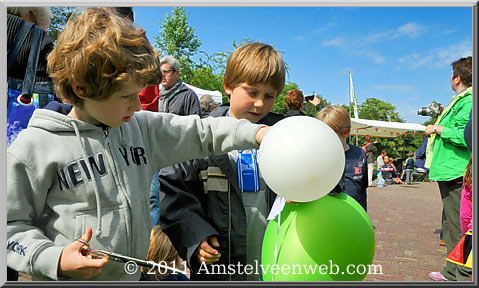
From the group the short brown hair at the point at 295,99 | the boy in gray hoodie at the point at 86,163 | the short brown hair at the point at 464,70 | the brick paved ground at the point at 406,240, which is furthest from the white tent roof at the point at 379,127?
the boy in gray hoodie at the point at 86,163

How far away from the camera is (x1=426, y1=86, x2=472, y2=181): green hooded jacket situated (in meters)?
3.36

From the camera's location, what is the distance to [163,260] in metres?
2.20

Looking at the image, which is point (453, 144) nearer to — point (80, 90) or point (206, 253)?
point (206, 253)

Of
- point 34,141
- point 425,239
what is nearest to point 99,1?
point 34,141

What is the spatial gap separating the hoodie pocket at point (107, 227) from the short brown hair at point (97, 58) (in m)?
0.43

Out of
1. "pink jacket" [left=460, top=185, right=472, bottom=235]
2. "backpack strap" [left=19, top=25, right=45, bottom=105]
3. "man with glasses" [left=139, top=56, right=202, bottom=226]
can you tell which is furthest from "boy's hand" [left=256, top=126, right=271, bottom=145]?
"man with glasses" [left=139, top=56, right=202, bottom=226]

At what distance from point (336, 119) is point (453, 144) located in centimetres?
129

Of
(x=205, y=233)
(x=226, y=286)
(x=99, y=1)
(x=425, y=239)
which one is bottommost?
(x=425, y=239)

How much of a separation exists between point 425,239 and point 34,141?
579 cm

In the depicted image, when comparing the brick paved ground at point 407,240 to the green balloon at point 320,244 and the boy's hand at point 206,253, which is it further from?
the boy's hand at point 206,253

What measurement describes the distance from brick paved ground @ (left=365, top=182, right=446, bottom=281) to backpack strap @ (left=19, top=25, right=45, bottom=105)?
7.75 ft

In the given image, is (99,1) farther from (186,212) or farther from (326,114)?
(326,114)

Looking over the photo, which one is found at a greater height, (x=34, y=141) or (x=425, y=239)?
(x=34, y=141)

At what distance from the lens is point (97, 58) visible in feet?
4.25
